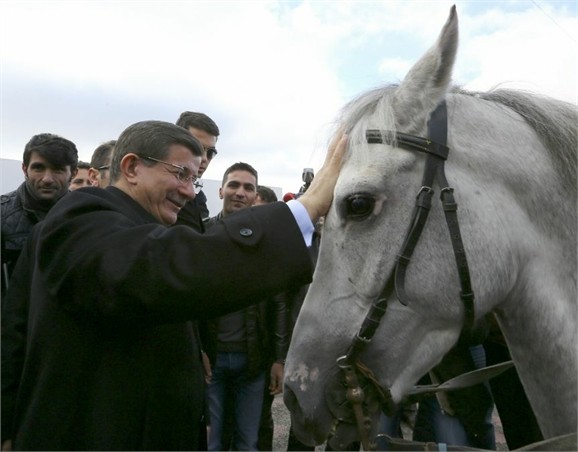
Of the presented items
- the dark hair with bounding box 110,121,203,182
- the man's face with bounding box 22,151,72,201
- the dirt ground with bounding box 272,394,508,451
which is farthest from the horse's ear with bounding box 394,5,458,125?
the dirt ground with bounding box 272,394,508,451

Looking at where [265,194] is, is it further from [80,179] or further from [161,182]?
[161,182]

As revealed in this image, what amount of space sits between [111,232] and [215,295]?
39 cm

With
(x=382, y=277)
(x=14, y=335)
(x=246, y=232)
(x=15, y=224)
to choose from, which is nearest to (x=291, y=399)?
(x=382, y=277)

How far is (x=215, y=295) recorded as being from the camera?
172cm

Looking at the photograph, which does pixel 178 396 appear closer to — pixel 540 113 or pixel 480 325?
pixel 480 325

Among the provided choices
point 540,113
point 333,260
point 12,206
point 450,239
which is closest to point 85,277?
point 333,260

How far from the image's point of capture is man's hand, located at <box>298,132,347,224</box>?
194 centimetres

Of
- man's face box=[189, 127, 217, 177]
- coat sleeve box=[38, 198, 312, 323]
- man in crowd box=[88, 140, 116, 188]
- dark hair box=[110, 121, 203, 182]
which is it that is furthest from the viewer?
man's face box=[189, 127, 217, 177]

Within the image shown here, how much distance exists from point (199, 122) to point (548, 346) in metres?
3.17

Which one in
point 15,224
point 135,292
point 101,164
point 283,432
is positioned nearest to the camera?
point 135,292

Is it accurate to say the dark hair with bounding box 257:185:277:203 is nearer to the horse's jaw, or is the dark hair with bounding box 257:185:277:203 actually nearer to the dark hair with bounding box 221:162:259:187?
the dark hair with bounding box 221:162:259:187

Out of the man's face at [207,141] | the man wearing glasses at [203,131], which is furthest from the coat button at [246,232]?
the man's face at [207,141]

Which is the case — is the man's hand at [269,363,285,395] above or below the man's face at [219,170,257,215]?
below

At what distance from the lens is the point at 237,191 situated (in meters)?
4.89
